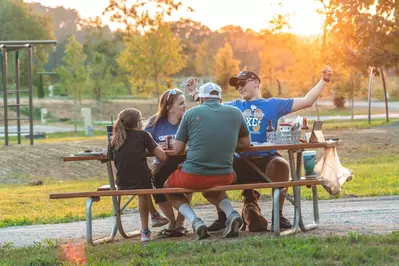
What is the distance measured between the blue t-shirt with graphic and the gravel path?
1087 millimetres

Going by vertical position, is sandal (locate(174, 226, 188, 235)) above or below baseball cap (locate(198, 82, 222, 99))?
below

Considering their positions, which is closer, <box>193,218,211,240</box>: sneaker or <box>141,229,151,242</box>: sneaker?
<box>193,218,211,240</box>: sneaker

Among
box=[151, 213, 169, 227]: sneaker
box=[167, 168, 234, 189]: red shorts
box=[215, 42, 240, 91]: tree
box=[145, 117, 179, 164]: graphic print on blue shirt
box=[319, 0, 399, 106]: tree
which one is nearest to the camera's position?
box=[167, 168, 234, 189]: red shorts

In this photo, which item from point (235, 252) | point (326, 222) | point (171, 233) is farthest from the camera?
point (326, 222)

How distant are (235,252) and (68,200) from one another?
28.1ft

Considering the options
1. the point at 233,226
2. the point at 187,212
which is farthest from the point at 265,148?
the point at 187,212

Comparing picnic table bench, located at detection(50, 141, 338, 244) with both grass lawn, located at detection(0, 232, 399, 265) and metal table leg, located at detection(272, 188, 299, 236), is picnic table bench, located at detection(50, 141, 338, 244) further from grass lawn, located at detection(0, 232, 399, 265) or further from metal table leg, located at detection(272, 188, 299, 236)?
grass lawn, located at detection(0, 232, 399, 265)

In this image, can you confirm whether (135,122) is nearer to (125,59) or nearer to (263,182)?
(263,182)

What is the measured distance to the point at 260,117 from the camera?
9922 millimetres

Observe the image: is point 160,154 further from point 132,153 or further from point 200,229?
point 200,229

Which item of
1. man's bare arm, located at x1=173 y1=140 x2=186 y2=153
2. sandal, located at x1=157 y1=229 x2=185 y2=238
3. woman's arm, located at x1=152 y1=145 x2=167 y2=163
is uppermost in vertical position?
man's bare arm, located at x1=173 y1=140 x2=186 y2=153

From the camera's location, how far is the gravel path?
9680 millimetres

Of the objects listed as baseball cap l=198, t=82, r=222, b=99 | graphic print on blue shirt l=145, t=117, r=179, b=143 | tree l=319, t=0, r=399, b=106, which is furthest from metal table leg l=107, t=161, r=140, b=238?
tree l=319, t=0, r=399, b=106

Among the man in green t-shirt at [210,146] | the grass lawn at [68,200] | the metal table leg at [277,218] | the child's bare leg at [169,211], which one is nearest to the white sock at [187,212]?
the man in green t-shirt at [210,146]
